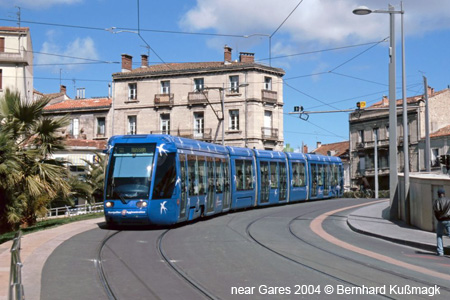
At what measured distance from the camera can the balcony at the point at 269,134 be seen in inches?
1948

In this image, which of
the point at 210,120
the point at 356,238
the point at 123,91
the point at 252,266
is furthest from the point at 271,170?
the point at 123,91

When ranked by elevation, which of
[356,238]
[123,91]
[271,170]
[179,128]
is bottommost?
[356,238]

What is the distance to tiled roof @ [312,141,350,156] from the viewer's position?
7859 centimetres

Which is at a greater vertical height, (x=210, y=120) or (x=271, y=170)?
(x=210, y=120)

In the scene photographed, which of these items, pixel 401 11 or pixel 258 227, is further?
pixel 401 11

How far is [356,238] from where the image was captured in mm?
15820

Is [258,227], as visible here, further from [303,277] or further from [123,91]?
[123,91]

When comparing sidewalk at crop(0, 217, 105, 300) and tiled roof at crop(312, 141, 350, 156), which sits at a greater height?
tiled roof at crop(312, 141, 350, 156)

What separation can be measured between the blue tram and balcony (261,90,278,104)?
23496mm

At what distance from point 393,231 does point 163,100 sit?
37186 millimetres

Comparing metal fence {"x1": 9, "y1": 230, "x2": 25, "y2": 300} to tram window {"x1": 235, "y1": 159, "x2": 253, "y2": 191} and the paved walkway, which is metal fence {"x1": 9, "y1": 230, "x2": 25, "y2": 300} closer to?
the paved walkway

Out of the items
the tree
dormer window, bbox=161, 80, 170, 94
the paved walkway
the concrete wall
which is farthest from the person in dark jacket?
dormer window, bbox=161, 80, 170, 94

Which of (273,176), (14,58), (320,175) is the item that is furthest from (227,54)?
(273,176)

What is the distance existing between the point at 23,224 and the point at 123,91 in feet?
116
